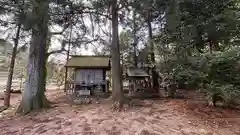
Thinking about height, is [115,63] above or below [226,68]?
above

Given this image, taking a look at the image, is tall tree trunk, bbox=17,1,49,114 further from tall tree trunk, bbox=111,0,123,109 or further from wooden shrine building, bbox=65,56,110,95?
wooden shrine building, bbox=65,56,110,95

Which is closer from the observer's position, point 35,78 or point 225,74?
point 225,74

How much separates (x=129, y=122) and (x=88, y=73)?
981 centimetres

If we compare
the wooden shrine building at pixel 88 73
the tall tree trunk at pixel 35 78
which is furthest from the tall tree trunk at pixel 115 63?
the wooden shrine building at pixel 88 73

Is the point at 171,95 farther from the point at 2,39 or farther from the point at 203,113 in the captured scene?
the point at 2,39

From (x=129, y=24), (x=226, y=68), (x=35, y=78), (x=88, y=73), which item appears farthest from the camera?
(x=88, y=73)

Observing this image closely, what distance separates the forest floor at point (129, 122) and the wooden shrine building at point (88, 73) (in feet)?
21.2

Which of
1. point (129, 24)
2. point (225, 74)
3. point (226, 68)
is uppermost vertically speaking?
point (129, 24)

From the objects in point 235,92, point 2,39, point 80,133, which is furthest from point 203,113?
point 2,39

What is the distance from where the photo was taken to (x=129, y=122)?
7.21 meters

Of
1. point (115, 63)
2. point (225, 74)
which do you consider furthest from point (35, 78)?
point (225, 74)

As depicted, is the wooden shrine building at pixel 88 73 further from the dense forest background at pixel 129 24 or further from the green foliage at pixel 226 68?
the green foliage at pixel 226 68

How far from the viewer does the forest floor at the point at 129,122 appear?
6.38 meters

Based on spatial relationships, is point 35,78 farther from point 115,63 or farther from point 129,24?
point 129,24
